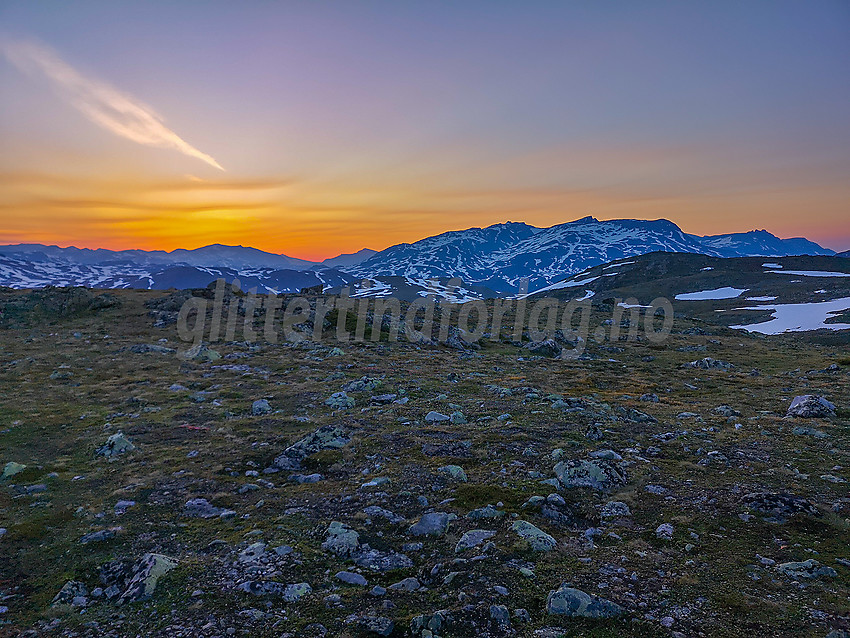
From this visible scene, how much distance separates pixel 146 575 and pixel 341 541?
2.96 meters

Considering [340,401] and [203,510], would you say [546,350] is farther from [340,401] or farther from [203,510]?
[203,510]

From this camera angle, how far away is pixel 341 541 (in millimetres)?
7438

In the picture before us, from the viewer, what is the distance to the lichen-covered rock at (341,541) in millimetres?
7270

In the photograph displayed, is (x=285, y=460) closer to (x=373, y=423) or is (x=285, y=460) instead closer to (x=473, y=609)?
(x=373, y=423)

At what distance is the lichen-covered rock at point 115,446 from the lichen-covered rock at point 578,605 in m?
12.1

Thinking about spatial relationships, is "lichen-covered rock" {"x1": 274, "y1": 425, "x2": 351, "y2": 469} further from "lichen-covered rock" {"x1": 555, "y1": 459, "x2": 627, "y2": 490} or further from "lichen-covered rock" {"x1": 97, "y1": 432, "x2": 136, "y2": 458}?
"lichen-covered rock" {"x1": 555, "y1": 459, "x2": 627, "y2": 490}

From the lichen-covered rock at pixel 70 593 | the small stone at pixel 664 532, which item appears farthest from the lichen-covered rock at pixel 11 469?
the small stone at pixel 664 532

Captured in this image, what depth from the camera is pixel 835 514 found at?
7762mm

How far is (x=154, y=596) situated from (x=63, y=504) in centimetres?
496

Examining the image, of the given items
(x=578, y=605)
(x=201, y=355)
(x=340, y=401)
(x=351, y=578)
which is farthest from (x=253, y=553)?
(x=201, y=355)

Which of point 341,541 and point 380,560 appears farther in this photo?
point 341,541

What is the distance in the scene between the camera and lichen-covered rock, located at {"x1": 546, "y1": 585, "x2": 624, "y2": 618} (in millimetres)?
5469

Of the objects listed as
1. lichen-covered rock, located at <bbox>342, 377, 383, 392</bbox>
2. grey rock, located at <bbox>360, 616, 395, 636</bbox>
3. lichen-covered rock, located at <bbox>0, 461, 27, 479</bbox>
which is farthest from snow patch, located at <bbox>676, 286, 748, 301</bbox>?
lichen-covered rock, located at <bbox>0, 461, 27, 479</bbox>

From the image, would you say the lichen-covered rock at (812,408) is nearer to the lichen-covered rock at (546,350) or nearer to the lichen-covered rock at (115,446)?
the lichen-covered rock at (546,350)
